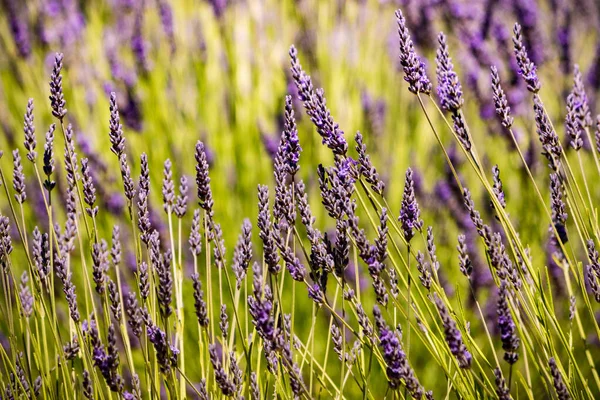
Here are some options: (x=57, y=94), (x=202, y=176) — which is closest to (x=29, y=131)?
(x=57, y=94)

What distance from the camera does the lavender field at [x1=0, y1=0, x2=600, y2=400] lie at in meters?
1.11

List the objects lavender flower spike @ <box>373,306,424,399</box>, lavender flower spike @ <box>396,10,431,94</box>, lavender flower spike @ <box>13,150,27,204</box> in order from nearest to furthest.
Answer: lavender flower spike @ <box>373,306,424,399</box>, lavender flower spike @ <box>396,10,431,94</box>, lavender flower spike @ <box>13,150,27,204</box>

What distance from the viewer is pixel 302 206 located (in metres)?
1.10

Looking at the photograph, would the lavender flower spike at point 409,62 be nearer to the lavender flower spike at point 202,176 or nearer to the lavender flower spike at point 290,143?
the lavender flower spike at point 290,143

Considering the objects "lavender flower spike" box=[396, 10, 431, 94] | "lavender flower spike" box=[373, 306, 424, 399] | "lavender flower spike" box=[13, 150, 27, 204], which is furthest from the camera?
"lavender flower spike" box=[13, 150, 27, 204]

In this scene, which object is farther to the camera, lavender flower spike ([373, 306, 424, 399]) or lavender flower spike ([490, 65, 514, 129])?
lavender flower spike ([490, 65, 514, 129])

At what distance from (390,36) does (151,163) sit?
5.43 ft

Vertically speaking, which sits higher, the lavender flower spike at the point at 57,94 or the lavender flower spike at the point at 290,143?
the lavender flower spike at the point at 57,94

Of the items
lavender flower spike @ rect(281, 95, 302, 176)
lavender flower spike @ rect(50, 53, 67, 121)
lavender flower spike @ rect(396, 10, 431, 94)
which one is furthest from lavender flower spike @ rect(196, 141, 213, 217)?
lavender flower spike @ rect(396, 10, 431, 94)

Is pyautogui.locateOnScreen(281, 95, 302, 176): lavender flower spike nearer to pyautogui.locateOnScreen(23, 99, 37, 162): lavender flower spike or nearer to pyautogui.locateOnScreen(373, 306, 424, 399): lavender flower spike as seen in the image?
pyautogui.locateOnScreen(373, 306, 424, 399): lavender flower spike

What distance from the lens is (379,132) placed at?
279 centimetres

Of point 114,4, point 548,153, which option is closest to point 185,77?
point 114,4

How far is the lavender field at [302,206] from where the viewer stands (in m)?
1.11

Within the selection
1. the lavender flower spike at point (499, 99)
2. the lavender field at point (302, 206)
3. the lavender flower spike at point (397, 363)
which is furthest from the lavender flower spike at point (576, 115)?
the lavender flower spike at point (397, 363)
